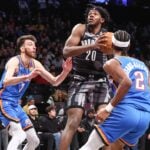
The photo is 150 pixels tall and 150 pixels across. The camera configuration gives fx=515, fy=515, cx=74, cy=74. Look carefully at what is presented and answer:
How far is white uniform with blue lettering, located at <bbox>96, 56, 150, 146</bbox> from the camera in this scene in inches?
207

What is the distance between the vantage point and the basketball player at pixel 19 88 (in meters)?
6.96

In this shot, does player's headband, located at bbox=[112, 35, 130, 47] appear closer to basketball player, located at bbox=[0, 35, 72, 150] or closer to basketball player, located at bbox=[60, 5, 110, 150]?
basketball player, located at bbox=[60, 5, 110, 150]

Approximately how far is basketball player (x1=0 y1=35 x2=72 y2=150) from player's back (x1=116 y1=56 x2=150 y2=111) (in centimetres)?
160

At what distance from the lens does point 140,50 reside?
19391mm

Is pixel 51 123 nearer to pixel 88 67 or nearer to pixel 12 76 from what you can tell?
pixel 12 76

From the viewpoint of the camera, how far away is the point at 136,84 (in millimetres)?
5379

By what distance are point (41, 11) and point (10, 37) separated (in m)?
3.24

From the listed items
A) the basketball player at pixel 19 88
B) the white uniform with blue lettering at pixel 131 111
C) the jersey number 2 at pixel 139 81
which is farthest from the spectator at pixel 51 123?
the jersey number 2 at pixel 139 81

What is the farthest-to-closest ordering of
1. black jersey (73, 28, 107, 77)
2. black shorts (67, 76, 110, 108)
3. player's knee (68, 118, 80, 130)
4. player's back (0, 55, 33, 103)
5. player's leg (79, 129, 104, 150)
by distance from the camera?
1. player's back (0, 55, 33, 103)
2. black jersey (73, 28, 107, 77)
3. black shorts (67, 76, 110, 108)
4. player's knee (68, 118, 80, 130)
5. player's leg (79, 129, 104, 150)

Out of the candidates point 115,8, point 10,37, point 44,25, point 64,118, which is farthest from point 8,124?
point 115,8

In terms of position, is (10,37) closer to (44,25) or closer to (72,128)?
(44,25)

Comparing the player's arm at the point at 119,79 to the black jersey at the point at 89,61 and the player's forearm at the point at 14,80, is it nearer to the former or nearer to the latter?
the black jersey at the point at 89,61

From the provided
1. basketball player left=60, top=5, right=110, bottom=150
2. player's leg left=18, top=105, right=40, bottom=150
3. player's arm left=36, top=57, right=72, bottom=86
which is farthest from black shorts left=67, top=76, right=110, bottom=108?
player's leg left=18, top=105, right=40, bottom=150

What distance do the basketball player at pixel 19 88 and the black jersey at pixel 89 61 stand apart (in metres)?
0.18
